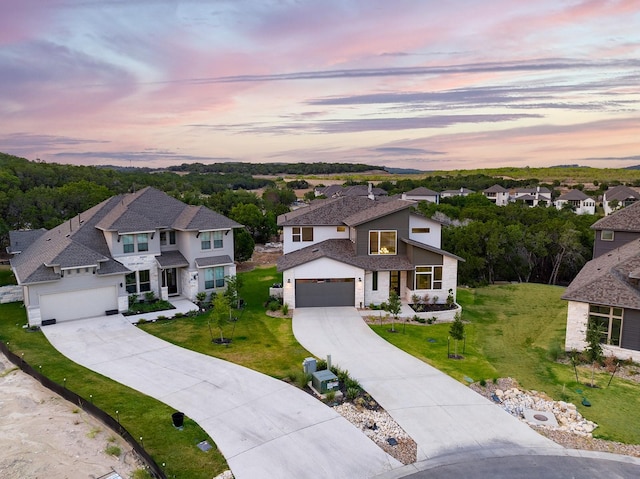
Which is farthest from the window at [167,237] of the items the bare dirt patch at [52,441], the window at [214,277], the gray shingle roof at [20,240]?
the bare dirt patch at [52,441]

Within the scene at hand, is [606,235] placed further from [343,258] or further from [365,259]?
[343,258]

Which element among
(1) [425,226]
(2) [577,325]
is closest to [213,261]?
(1) [425,226]

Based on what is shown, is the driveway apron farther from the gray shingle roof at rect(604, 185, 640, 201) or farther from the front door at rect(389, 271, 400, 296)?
the gray shingle roof at rect(604, 185, 640, 201)

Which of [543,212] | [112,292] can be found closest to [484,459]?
[112,292]

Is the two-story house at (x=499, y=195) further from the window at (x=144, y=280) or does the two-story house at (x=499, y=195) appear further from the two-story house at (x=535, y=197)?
the window at (x=144, y=280)

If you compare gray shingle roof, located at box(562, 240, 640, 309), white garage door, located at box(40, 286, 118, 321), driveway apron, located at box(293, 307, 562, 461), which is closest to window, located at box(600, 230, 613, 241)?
gray shingle roof, located at box(562, 240, 640, 309)

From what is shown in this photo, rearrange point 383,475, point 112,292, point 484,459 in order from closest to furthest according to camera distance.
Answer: point 383,475
point 484,459
point 112,292

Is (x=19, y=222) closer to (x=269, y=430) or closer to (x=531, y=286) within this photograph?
(x=269, y=430)
